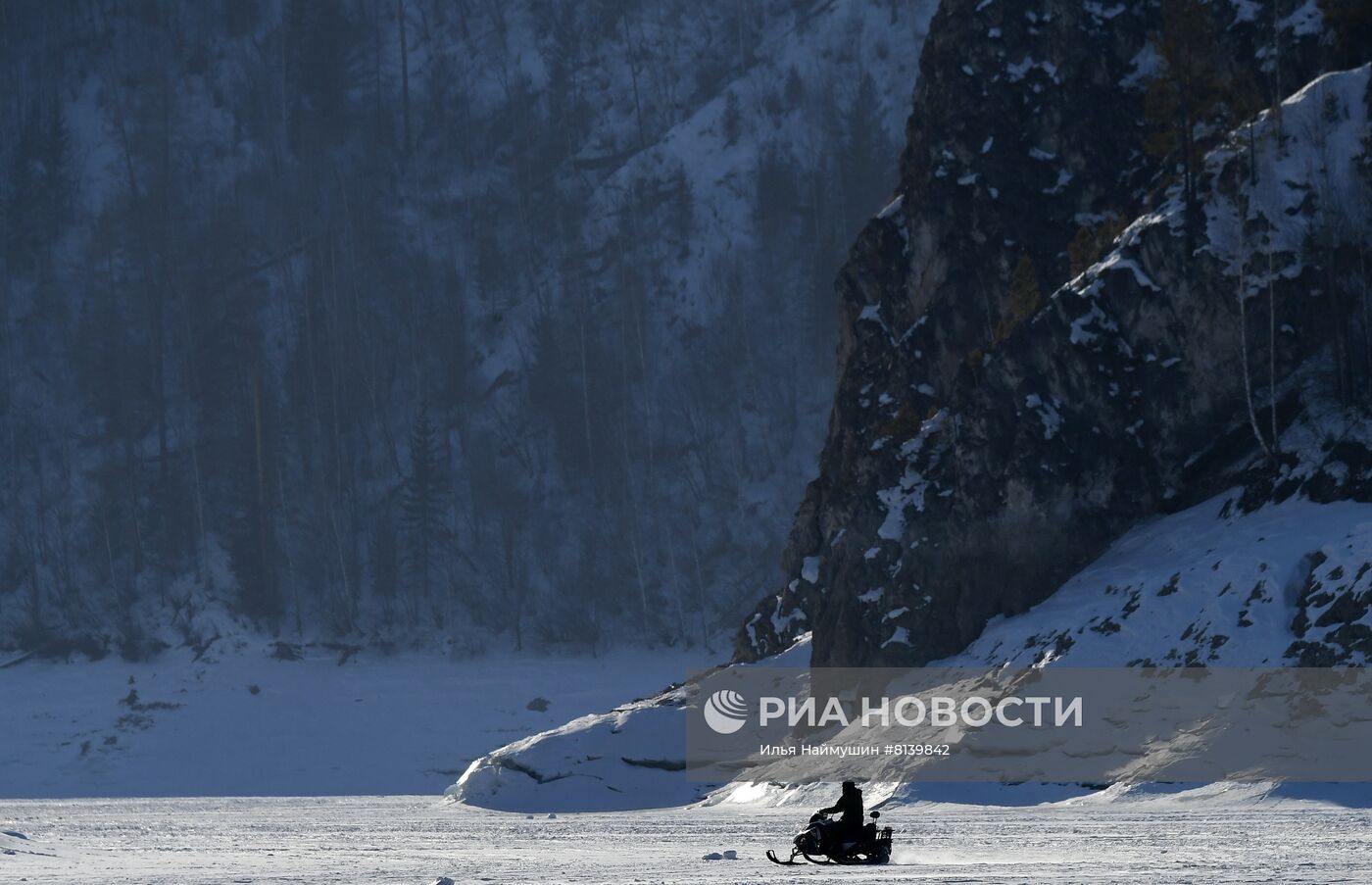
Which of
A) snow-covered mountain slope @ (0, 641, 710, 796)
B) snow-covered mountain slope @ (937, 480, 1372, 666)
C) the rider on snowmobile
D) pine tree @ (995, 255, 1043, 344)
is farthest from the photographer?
snow-covered mountain slope @ (0, 641, 710, 796)

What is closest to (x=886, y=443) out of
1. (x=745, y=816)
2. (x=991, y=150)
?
(x=991, y=150)

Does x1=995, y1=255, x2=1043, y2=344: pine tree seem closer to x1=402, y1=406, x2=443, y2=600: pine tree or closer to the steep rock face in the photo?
the steep rock face

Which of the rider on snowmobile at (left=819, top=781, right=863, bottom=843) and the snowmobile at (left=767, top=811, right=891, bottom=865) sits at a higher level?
the rider on snowmobile at (left=819, top=781, right=863, bottom=843)

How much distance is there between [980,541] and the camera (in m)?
51.3

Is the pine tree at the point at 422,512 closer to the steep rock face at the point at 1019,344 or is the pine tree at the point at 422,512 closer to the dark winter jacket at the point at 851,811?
the steep rock face at the point at 1019,344

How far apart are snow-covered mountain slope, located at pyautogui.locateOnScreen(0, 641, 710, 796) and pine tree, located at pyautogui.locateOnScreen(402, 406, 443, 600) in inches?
337

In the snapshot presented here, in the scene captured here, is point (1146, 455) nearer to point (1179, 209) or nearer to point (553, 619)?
point (1179, 209)

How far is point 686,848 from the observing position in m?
31.2

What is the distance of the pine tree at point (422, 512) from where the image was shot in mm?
113500

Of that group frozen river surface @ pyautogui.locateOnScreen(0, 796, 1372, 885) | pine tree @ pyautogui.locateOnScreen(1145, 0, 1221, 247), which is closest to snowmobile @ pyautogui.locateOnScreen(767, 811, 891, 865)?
frozen river surface @ pyautogui.locateOnScreen(0, 796, 1372, 885)

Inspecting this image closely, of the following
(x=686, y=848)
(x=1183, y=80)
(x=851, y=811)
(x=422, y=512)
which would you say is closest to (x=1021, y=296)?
(x=1183, y=80)

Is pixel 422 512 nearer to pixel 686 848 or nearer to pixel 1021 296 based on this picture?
pixel 1021 296

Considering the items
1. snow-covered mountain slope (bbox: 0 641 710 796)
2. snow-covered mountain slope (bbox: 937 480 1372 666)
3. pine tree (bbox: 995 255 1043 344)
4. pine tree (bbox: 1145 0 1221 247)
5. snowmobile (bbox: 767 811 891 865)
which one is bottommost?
snow-covered mountain slope (bbox: 0 641 710 796)

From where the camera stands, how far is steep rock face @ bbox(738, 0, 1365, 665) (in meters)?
49.7
